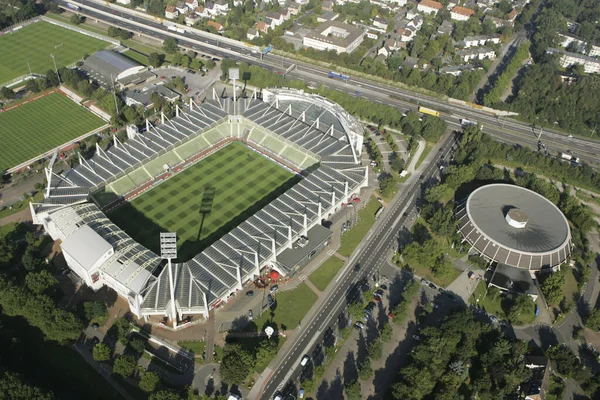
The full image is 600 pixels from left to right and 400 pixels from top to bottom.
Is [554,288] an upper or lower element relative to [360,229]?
upper

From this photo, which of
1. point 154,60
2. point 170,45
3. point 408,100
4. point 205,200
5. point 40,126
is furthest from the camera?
point 170,45

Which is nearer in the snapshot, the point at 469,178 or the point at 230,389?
the point at 230,389

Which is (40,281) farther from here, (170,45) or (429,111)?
(429,111)

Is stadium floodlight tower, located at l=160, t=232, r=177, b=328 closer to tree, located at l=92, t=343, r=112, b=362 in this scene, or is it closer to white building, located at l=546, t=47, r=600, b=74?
tree, located at l=92, t=343, r=112, b=362

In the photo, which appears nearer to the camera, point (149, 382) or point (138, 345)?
point (149, 382)

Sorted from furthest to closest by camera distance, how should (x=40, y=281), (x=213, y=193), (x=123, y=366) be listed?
(x=213, y=193) < (x=40, y=281) < (x=123, y=366)

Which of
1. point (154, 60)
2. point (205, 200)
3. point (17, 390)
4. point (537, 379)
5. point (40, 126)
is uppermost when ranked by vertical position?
point (154, 60)

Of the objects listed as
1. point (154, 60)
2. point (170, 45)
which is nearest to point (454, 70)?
point (170, 45)

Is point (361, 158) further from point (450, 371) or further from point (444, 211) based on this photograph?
point (450, 371)

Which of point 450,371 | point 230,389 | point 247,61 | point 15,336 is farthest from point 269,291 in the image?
point 247,61
